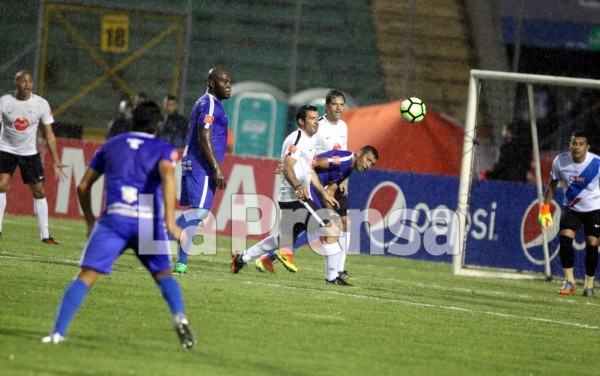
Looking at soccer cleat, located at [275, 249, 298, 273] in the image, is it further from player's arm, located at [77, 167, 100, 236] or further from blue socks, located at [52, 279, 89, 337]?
blue socks, located at [52, 279, 89, 337]

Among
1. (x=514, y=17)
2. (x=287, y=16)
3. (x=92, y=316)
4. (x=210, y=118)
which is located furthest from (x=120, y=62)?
(x=92, y=316)

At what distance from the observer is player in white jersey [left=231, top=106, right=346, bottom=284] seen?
1441cm

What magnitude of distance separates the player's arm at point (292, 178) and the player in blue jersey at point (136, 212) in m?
5.64

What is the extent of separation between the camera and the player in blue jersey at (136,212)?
842 cm

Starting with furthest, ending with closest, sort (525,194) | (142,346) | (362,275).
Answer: (525,194), (362,275), (142,346)

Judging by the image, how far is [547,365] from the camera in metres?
9.47

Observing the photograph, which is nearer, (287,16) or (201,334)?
(201,334)

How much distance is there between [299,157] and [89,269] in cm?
632

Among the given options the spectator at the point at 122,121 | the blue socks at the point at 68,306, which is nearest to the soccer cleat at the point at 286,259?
the blue socks at the point at 68,306

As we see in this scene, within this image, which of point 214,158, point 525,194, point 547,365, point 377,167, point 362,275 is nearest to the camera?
point 547,365

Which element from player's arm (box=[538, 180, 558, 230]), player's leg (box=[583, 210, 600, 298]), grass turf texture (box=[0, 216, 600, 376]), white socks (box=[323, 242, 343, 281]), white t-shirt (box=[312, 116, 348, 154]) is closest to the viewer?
grass turf texture (box=[0, 216, 600, 376])

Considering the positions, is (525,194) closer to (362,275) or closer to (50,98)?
(362,275)

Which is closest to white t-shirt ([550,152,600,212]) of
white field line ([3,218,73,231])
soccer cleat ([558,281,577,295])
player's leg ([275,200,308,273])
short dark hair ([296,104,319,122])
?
soccer cleat ([558,281,577,295])

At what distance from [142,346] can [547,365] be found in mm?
3084
